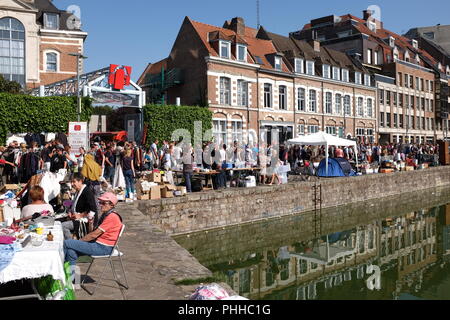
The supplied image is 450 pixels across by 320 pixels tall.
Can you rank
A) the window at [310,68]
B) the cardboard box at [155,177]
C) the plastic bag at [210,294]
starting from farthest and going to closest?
the window at [310,68] < the cardboard box at [155,177] < the plastic bag at [210,294]

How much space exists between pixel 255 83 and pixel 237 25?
539 cm

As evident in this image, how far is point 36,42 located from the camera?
31.2m

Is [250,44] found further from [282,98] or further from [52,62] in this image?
[52,62]

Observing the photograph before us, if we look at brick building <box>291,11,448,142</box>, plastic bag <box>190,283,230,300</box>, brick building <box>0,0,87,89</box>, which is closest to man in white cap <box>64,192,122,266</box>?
plastic bag <box>190,283,230,300</box>

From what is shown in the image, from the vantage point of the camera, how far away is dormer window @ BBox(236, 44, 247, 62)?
100ft

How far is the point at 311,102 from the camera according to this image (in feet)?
118

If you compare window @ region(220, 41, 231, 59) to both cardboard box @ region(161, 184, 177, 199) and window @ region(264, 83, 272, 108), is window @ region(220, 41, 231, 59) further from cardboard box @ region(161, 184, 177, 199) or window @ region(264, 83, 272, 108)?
cardboard box @ region(161, 184, 177, 199)

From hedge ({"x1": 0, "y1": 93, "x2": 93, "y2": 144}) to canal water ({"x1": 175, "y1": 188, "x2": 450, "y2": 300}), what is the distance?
35.4 feet

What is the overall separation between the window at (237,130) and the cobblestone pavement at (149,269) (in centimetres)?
1995

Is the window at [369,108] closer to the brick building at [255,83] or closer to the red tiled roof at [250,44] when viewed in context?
the brick building at [255,83]

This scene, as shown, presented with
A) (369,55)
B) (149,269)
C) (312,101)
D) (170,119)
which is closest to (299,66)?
(312,101)

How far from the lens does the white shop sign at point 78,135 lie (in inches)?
623

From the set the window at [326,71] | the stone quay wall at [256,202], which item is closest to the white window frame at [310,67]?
the window at [326,71]
